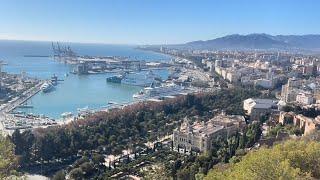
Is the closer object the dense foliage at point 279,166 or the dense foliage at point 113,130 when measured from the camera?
the dense foliage at point 279,166

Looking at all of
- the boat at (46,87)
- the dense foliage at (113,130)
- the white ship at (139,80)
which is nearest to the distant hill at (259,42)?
the white ship at (139,80)

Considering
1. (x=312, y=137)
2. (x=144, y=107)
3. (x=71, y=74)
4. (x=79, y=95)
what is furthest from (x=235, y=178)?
(x=71, y=74)

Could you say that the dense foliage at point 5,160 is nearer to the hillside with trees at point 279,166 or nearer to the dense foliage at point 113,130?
the hillside with trees at point 279,166

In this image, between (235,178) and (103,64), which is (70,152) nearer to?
(235,178)

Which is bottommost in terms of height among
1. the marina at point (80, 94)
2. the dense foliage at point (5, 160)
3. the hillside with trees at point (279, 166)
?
the marina at point (80, 94)

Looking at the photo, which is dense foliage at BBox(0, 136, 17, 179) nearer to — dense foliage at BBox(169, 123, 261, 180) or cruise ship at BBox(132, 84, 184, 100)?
dense foliage at BBox(169, 123, 261, 180)

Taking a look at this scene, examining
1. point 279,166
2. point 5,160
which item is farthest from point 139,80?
point 5,160
